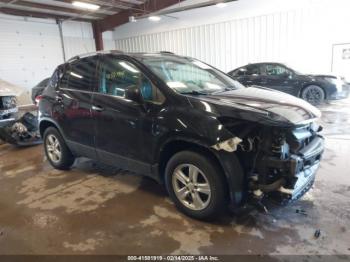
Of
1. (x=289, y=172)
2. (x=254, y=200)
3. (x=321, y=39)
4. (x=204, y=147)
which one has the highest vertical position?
(x=321, y=39)

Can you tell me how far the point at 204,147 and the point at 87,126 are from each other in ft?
5.41

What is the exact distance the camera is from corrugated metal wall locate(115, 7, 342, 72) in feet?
35.1

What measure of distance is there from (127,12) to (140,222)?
12419 millimetres

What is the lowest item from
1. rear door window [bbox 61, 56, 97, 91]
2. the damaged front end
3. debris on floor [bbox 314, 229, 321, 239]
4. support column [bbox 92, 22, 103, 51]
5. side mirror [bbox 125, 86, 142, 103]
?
debris on floor [bbox 314, 229, 321, 239]

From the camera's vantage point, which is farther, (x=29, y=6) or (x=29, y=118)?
(x=29, y=6)

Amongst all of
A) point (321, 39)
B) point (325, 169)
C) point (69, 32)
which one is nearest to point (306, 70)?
point (321, 39)

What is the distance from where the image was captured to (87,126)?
3447 millimetres

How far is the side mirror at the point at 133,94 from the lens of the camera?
8.98 feet

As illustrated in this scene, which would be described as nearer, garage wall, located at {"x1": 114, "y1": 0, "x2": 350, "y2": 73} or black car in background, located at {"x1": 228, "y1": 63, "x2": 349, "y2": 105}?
black car in background, located at {"x1": 228, "y1": 63, "x2": 349, "y2": 105}

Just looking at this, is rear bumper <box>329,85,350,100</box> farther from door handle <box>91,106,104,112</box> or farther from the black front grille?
the black front grille

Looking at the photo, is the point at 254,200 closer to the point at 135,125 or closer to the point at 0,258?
Result: the point at 135,125

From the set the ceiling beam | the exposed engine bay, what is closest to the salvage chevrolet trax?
the exposed engine bay

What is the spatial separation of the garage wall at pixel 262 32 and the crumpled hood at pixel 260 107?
373 inches

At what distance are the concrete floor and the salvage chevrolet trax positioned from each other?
0.28 m
